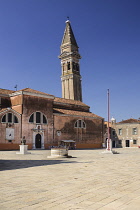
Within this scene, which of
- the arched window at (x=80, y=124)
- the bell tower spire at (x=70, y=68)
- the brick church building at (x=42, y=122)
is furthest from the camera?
the bell tower spire at (x=70, y=68)

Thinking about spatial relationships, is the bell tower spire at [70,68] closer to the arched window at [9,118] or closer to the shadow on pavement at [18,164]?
the arched window at [9,118]

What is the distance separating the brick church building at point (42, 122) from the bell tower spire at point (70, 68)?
17.8 m

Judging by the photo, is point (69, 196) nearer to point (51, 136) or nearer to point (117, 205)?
point (117, 205)

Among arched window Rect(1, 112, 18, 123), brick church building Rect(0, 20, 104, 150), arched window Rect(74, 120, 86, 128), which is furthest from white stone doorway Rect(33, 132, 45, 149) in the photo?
arched window Rect(74, 120, 86, 128)

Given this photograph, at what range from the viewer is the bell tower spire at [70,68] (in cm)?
7444

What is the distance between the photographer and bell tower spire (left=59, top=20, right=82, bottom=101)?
74.4 metres

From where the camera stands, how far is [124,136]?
59.7 metres

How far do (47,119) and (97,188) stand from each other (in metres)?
36.4

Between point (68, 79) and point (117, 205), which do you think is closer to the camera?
point (117, 205)

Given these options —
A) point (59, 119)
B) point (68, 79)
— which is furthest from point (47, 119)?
point (68, 79)

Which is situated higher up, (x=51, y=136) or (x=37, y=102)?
(x=37, y=102)

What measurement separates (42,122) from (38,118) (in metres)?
1.05

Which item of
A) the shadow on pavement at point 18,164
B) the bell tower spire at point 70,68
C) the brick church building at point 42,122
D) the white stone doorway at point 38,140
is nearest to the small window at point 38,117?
the brick church building at point 42,122

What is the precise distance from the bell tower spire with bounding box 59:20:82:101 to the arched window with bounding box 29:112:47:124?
103ft
